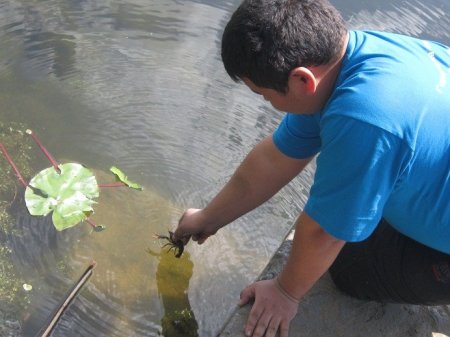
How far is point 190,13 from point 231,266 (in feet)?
6.69

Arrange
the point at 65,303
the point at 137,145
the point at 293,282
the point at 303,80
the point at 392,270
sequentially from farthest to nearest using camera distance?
the point at 137,145 < the point at 65,303 < the point at 392,270 < the point at 293,282 < the point at 303,80

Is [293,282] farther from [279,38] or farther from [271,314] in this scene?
[279,38]

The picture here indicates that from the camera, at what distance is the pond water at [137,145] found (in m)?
2.28

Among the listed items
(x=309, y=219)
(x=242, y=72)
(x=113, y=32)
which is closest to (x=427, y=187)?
(x=309, y=219)

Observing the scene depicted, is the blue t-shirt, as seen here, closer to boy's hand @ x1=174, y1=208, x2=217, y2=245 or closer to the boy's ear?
the boy's ear

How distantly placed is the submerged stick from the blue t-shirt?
1093mm

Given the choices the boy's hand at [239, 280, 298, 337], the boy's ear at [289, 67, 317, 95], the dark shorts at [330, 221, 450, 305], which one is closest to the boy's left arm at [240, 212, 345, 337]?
the boy's hand at [239, 280, 298, 337]

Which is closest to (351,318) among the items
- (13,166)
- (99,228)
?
(99,228)

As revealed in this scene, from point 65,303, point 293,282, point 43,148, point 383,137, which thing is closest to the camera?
point 383,137

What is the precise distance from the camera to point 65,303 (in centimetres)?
211

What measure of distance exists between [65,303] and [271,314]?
816mm

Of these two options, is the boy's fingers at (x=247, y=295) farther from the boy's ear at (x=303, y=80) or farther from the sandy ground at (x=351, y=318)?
the boy's ear at (x=303, y=80)

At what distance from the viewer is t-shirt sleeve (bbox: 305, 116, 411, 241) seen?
1333 mm

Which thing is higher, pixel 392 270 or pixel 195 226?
pixel 392 270
